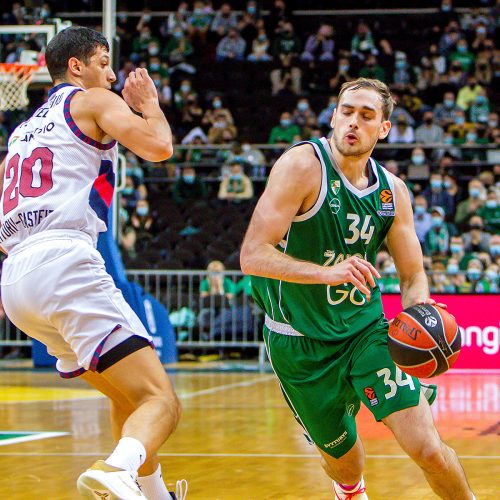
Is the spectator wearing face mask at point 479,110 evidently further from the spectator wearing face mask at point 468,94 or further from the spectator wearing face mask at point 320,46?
the spectator wearing face mask at point 320,46

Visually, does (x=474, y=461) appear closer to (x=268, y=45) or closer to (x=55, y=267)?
(x=55, y=267)

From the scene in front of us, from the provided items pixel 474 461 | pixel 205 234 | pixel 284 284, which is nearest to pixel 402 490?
pixel 474 461

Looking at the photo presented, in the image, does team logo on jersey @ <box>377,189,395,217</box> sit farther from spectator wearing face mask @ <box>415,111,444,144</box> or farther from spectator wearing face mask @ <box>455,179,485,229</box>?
spectator wearing face mask @ <box>415,111,444,144</box>

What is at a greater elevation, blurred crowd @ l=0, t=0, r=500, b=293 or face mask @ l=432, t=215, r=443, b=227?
blurred crowd @ l=0, t=0, r=500, b=293

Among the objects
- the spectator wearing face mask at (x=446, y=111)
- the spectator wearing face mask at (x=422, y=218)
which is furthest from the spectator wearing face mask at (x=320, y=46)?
the spectator wearing face mask at (x=422, y=218)

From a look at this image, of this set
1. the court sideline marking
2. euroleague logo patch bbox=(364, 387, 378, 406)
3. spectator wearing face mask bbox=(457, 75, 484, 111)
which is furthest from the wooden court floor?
spectator wearing face mask bbox=(457, 75, 484, 111)

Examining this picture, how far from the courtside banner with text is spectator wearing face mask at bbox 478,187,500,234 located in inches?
155

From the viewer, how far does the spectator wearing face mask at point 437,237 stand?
52.6 ft

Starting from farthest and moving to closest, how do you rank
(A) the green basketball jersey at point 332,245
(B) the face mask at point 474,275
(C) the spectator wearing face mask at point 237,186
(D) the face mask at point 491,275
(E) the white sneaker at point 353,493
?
(C) the spectator wearing face mask at point 237,186, (B) the face mask at point 474,275, (D) the face mask at point 491,275, (E) the white sneaker at point 353,493, (A) the green basketball jersey at point 332,245

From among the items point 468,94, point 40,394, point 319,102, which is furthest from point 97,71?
point 319,102

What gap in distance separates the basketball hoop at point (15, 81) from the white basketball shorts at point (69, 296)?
8.38 metres

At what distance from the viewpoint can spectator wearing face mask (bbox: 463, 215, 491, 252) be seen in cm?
1589

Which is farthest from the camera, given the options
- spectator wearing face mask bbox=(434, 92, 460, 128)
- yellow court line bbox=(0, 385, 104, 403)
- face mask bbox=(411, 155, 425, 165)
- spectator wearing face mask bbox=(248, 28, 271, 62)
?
spectator wearing face mask bbox=(248, 28, 271, 62)

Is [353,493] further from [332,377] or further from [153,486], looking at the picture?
[153,486]
